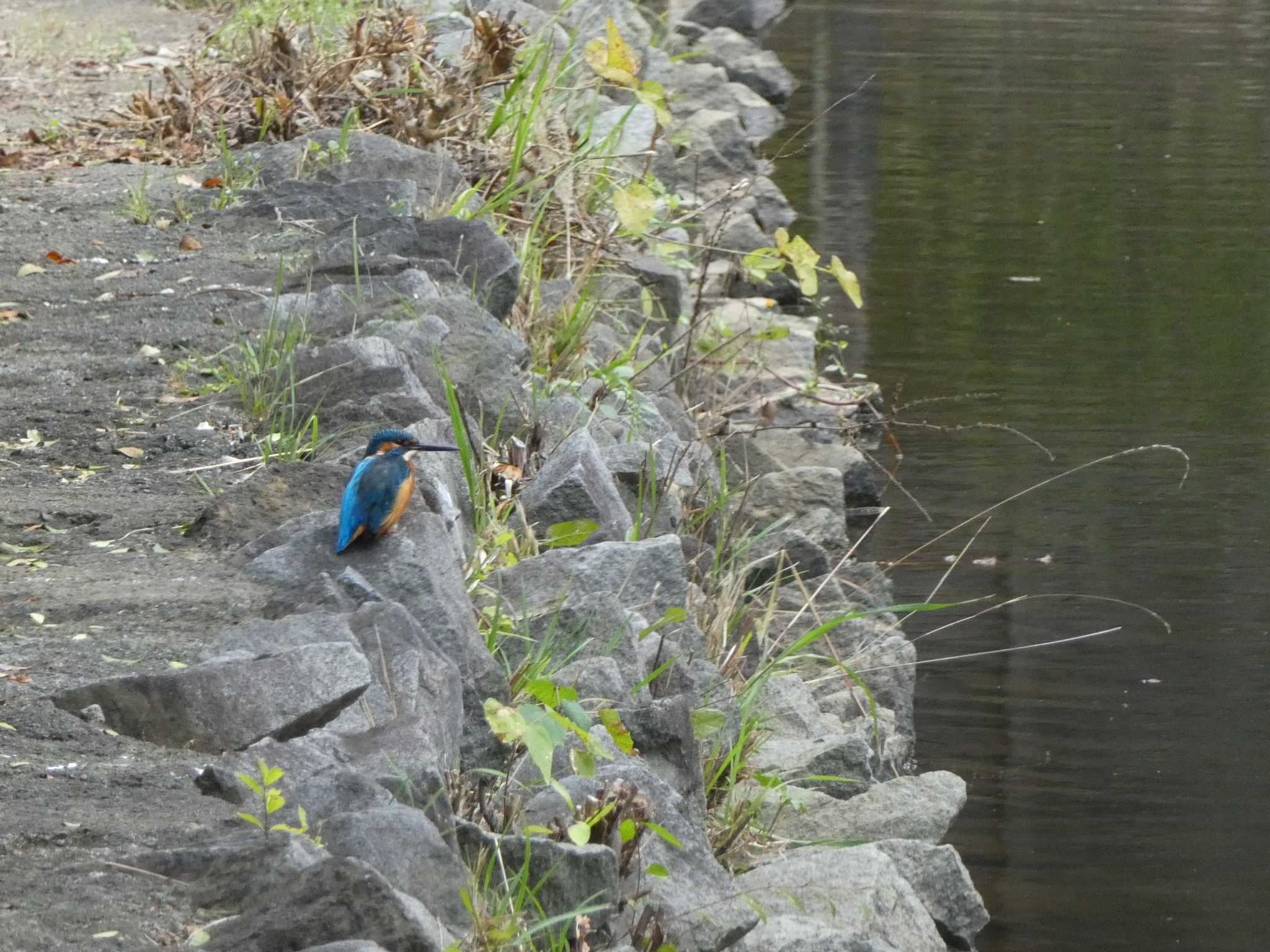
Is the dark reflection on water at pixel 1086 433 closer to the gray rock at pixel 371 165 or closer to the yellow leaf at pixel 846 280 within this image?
the yellow leaf at pixel 846 280

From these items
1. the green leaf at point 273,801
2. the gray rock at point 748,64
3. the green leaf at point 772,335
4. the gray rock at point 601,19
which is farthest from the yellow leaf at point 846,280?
the gray rock at point 748,64

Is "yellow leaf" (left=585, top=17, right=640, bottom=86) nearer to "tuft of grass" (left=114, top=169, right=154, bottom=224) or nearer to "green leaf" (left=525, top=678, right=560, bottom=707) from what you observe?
"tuft of grass" (left=114, top=169, right=154, bottom=224)

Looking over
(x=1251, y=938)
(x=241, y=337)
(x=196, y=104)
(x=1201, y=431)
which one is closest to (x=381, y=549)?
(x=241, y=337)

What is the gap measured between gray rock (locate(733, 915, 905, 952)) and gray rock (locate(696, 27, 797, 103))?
1185cm

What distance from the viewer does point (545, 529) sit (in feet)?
12.3

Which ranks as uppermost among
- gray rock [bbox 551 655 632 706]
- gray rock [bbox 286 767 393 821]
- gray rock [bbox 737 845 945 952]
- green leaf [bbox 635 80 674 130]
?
green leaf [bbox 635 80 674 130]

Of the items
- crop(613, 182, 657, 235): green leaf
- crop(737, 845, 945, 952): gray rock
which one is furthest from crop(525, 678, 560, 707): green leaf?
crop(613, 182, 657, 235): green leaf

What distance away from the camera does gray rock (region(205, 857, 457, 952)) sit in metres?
1.94

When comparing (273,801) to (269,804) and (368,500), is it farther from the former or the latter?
(368,500)

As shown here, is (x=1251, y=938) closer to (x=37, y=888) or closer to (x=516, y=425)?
(x=516, y=425)

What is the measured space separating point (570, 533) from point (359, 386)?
59 centimetres

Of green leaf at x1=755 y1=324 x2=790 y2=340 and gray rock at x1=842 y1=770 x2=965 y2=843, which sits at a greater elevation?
green leaf at x1=755 y1=324 x2=790 y2=340

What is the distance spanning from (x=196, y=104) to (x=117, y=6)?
4.56 m

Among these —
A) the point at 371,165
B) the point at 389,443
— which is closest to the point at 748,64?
the point at 371,165
